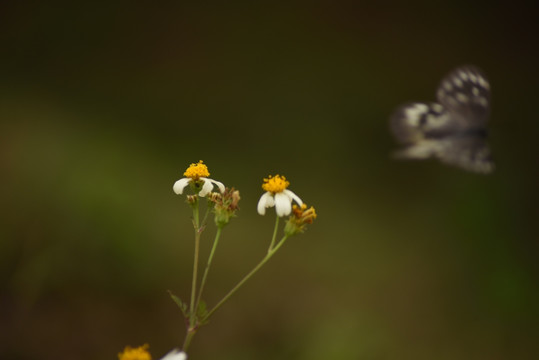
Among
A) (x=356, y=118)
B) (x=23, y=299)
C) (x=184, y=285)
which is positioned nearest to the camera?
(x=23, y=299)

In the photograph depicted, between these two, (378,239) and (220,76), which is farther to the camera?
(220,76)

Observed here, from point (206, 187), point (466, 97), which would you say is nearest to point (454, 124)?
point (466, 97)

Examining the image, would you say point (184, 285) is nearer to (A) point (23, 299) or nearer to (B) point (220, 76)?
(A) point (23, 299)

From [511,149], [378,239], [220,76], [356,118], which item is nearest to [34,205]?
[220,76]

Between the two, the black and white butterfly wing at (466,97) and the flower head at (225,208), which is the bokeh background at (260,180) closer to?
the black and white butterfly wing at (466,97)

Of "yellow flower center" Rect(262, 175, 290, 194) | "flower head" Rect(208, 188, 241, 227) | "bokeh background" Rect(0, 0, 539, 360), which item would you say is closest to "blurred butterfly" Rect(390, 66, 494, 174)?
"yellow flower center" Rect(262, 175, 290, 194)

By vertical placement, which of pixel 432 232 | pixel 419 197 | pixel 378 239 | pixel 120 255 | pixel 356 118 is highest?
pixel 356 118
